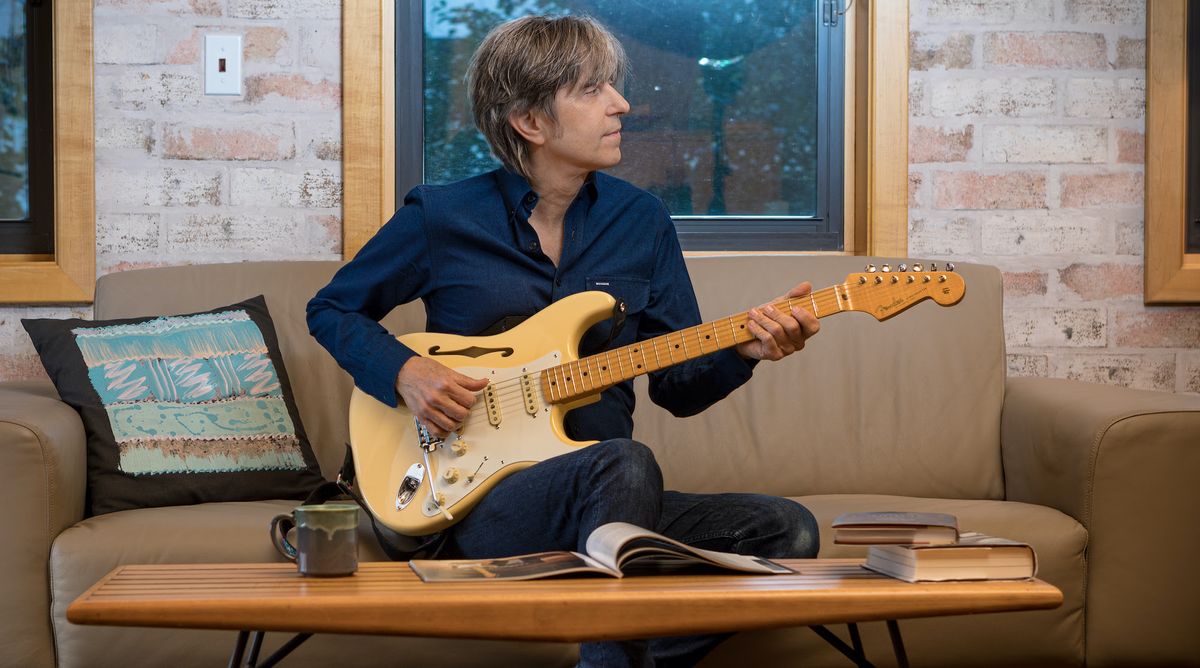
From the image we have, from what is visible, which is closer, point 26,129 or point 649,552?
point 649,552

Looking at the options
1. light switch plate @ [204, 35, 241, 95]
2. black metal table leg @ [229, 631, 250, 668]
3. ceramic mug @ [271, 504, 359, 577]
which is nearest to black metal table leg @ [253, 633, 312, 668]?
black metal table leg @ [229, 631, 250, 668]

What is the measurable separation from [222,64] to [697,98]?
42.3 inches

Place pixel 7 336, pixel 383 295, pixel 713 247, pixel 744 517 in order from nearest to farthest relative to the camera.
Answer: pixel 744 517 < pixel 383 295 < pixel 7 336 < pixel 713 247

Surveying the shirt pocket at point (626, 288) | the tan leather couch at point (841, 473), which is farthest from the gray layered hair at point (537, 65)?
the tan leather couch at point (841, 473)

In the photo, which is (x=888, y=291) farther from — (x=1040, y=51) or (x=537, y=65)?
(x=1040, y=51)

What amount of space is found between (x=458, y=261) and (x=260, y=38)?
1.11 meters

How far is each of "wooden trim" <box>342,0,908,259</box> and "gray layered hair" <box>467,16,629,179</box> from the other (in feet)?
2.70

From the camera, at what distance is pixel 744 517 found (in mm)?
1727

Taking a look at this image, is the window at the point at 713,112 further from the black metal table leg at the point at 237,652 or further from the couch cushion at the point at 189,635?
the black metal table leg at the point at 237,652

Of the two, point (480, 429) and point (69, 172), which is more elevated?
point (69, 172)

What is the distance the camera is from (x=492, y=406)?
5.72 feet

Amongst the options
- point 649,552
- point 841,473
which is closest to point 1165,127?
point 841,473

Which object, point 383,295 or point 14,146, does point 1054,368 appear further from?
point 14,146

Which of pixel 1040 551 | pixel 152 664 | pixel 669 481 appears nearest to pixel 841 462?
pixel 669 481
